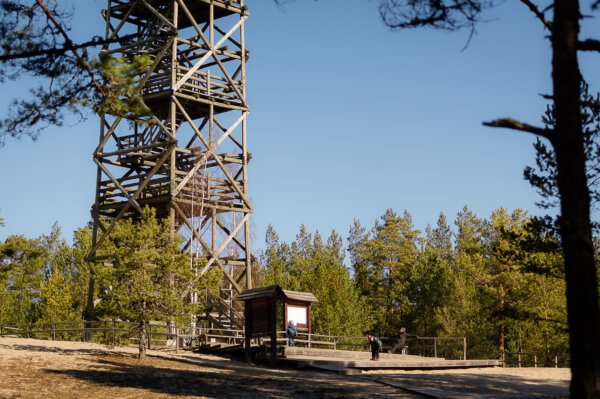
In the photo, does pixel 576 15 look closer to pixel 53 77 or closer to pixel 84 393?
pixel 53 77

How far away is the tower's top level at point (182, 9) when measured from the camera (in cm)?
3541

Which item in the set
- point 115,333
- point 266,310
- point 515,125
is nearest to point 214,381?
point 266,310

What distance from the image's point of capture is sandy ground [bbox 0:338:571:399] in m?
16.0

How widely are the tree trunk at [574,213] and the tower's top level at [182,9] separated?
26878mm

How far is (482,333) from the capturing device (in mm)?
44125

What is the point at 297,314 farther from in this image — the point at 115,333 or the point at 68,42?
the point at 68,42

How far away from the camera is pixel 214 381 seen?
1825 centimetres

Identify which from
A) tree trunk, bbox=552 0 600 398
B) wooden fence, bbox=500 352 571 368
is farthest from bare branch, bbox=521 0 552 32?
wooden fence, bbox=500 352 571 368

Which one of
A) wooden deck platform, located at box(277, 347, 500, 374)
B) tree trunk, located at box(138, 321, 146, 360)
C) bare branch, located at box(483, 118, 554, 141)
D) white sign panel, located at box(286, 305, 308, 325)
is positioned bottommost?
wooden deck platform, located at box(277, 347, 500, 374)

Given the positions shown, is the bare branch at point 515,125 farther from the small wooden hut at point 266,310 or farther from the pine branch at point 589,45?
the small wooden hut at point 266,310

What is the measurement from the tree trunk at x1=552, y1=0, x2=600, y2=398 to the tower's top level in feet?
88.2

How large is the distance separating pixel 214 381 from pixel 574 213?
11.3 meters

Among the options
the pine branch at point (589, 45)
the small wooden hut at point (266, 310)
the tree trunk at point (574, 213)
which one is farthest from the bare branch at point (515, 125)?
the small wooden hut at point (266, 310)

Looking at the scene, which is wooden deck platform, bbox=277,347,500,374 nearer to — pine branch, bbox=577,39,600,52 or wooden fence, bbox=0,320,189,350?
wooden fence, bbox=0,320,189,350
